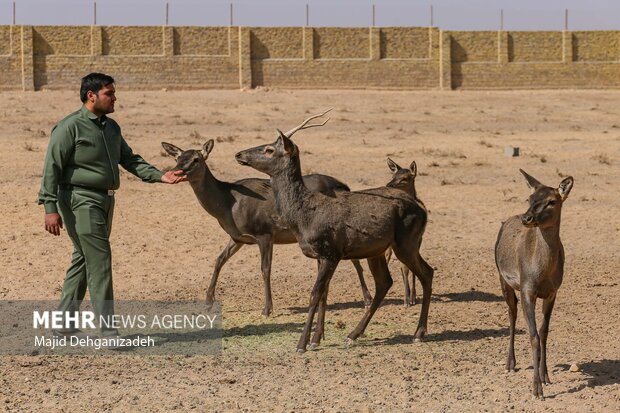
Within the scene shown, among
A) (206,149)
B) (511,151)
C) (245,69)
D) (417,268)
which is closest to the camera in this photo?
(417,268)

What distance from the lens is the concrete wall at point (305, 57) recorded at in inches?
1937

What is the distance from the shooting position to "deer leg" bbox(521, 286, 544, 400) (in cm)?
957

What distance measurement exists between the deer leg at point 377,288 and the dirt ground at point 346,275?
13cm

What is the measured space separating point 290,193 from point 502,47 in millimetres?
44722

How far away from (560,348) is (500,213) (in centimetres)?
982

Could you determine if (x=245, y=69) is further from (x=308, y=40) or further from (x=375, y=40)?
(x=375, y=40)

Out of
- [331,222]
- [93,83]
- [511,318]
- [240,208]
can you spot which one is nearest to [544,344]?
[511,318]

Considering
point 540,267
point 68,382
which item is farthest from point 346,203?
point 68,382

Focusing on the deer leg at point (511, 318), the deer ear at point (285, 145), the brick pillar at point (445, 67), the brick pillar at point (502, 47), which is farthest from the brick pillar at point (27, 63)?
the deer leg at point (511, 318)

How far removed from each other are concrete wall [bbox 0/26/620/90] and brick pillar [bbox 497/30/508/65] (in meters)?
0.05

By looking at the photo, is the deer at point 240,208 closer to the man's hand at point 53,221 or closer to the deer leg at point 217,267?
the deer leg at point 217,267

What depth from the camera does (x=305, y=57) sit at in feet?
169

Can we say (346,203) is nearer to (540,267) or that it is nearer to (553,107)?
(540,267)

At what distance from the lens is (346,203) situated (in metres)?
11.8
